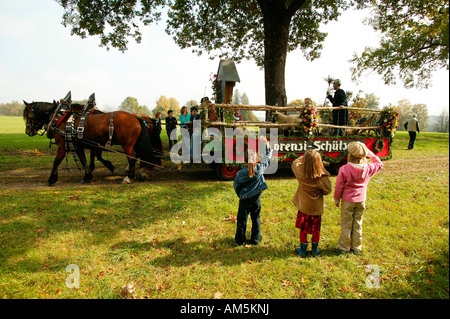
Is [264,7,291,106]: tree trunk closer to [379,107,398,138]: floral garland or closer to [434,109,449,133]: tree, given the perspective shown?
[379,107,398,138]: floral garland

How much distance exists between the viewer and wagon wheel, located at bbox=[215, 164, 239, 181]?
8086 millimetres

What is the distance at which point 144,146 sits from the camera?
7953mm

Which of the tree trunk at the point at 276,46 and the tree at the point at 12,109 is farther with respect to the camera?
the tree at the point at 12,109

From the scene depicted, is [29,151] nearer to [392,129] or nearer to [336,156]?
[336,156]

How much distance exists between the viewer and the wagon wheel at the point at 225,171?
809cm

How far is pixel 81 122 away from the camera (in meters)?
7.45

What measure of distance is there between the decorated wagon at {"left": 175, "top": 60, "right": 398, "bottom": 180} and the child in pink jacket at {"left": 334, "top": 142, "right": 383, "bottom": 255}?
12.9 ft

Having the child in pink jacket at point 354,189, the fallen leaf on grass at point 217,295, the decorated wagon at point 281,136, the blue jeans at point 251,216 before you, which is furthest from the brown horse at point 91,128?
the child in pink jacket at point 354,189

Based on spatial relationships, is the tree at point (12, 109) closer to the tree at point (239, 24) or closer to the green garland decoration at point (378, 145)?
the tree at point (239, 24)

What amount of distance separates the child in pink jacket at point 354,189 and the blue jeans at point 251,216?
1.28m

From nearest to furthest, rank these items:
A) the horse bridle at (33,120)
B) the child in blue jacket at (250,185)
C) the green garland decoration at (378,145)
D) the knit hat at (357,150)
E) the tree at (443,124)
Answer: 1. the knit hat at (357,150)
2. the child in blue jacket at (250,185)
3. the horse bridle at (33,120)
4. the green garland decoration at (378,145)
5. the tree at (443,124)

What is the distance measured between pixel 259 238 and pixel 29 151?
1423cm
